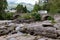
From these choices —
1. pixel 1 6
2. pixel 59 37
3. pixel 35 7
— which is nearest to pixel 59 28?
pixel 59 37

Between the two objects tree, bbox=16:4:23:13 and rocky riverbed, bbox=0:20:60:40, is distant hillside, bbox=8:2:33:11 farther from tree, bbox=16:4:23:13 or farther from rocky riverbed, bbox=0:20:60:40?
rocky riverbed, bbox=0:20:60:40

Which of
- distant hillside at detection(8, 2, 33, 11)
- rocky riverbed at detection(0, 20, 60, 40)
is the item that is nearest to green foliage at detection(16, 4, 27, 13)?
distant hillside at detection(8, 2, 33, 11)

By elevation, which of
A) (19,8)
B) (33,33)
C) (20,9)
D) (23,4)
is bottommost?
(20,9)

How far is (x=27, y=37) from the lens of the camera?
988cm

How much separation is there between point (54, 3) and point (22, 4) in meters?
7.97

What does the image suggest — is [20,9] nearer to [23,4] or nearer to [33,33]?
[23,4]

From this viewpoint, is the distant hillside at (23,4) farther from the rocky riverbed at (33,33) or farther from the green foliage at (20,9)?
the rocky riverbed at (33,33)

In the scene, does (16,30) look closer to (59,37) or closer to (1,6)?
(59,37)

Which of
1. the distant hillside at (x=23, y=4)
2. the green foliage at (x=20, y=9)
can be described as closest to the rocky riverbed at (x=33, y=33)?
the green foliage at (x=20, y=9)

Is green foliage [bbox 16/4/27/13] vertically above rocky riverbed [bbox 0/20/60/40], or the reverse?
rocky riverbed [bbox 0/20/60/40]

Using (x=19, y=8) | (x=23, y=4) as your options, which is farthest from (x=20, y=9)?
(x=23, y=4)

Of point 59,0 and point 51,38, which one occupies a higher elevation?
point 59,0

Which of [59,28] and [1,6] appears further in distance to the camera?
[1,6]

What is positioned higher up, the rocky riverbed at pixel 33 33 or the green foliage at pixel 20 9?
the rocky riverbed at pixel 33 33
